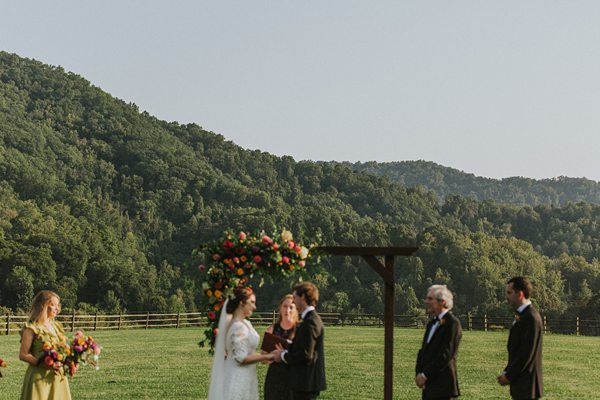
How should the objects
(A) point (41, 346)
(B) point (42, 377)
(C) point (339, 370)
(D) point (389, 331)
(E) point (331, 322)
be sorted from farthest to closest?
(E) point (331, 322) → (C) point (339, 370) → (D) point (389, 331) → (B) point (42, 377) → (A) point (41, 346)

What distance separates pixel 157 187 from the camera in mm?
108188

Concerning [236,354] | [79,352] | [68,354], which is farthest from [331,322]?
[236,354]

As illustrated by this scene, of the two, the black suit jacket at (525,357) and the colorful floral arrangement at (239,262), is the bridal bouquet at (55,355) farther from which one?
the black suit jacket at (525,357)

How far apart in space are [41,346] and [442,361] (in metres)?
3.94

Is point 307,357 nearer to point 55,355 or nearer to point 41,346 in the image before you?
point 55,355

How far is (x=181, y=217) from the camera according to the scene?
98.4 m

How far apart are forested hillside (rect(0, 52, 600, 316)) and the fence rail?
677 centimetres

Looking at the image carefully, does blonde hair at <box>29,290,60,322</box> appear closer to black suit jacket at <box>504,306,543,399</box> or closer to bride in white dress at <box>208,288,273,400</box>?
bride in white dress at <box>208,288,273,400</box>

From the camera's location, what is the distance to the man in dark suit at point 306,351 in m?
9.74

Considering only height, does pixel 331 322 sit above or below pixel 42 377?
above

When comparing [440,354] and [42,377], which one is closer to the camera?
[440,354]

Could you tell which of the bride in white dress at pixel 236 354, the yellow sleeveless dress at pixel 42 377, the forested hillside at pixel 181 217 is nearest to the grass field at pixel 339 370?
the yellow sleeveless dress at pixel 42 377

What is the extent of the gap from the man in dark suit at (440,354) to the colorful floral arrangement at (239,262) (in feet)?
7.08

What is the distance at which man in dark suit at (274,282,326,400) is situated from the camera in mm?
9742
